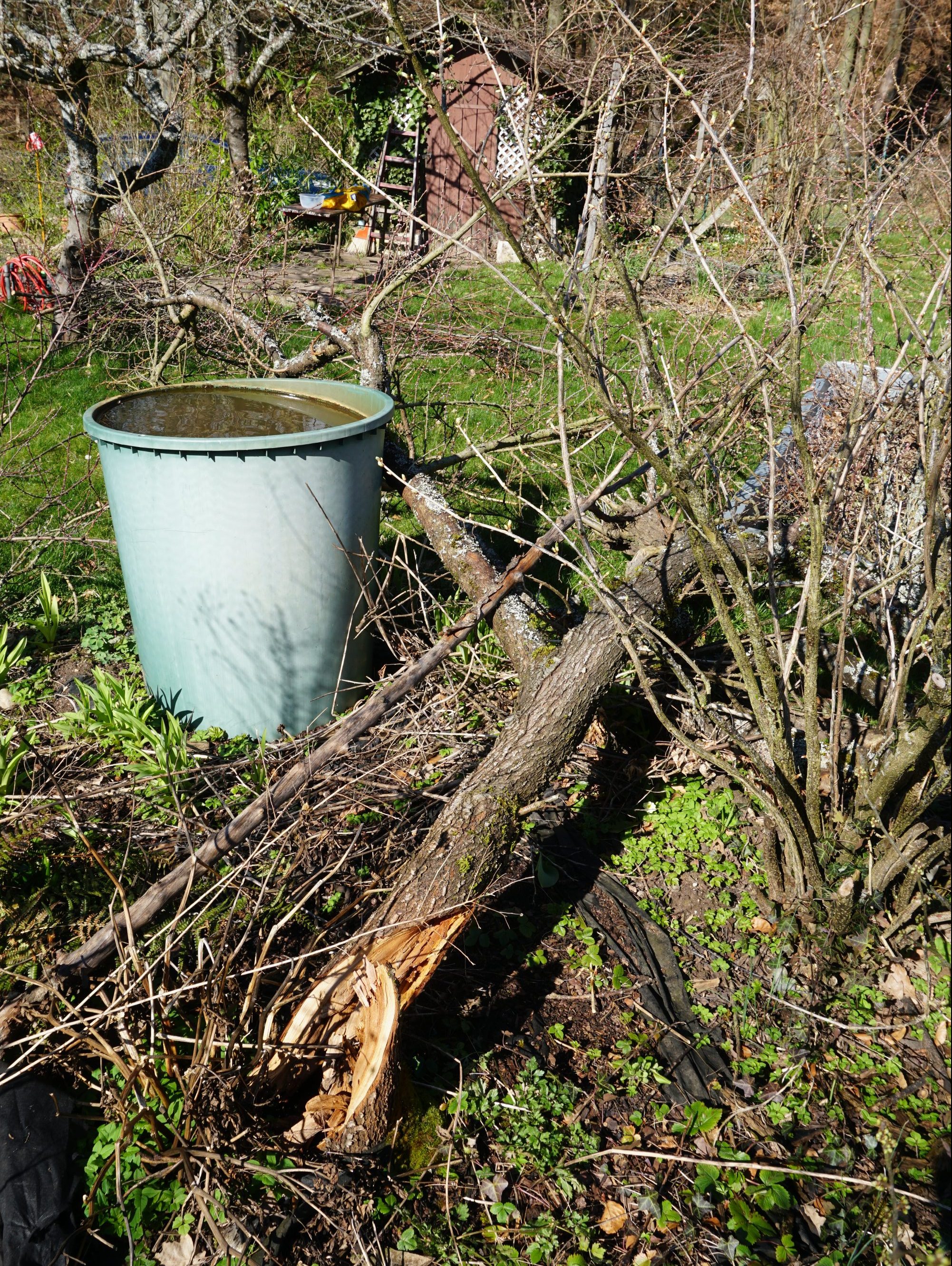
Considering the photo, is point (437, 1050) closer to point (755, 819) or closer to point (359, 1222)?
point (359, 1222)

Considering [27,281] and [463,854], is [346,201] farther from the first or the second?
[463,854]

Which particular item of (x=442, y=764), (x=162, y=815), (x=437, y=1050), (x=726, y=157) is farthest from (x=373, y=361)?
(x=437, y=1050)

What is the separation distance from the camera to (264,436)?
3.17 metres

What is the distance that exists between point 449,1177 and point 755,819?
159 centimetres

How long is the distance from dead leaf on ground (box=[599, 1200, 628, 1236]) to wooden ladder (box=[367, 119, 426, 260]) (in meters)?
10.7

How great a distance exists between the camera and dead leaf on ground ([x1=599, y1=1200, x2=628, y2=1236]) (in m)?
2.09

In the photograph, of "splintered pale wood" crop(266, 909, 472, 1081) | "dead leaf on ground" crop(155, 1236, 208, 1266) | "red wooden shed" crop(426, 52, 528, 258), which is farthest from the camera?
"red wooden shed" crop(426, 52, 528, 258)

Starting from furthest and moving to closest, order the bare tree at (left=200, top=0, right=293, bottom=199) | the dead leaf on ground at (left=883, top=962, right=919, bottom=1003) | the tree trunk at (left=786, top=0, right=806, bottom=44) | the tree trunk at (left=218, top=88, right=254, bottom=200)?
the tree trunk at (left=218, top=88, right=254, bottom=200), the bare tree at (left=200, top=0, right=293, bottom=199), the tree trunk at (left=786, top=0, right=806, bottom=44), the dead leaf on ground at (left=883, top=962, right=919, bottom=1003)

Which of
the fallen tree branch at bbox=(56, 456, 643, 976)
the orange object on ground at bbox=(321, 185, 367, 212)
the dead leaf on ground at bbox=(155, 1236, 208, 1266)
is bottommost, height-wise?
the dead leaf on ground at bbox=(155, 1236, 208, 1266)

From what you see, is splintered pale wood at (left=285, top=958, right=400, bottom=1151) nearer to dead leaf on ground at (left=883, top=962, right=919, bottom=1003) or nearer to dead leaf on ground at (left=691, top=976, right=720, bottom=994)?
dead leaf on ground at (left=691, top=976, right=720, bottom=994)

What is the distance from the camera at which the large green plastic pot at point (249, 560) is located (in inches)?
120

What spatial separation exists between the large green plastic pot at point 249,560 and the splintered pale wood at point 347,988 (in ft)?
4.06

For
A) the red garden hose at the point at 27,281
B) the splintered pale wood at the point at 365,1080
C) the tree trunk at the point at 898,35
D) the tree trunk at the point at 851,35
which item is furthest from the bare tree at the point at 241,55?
the splintered pale wood at the point at 365,1080

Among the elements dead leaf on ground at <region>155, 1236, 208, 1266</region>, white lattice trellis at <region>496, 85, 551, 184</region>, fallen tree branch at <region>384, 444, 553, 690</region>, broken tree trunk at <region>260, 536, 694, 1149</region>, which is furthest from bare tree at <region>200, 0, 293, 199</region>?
dead leaf on ground at <region>155, 1236, 208, 1266</region>
